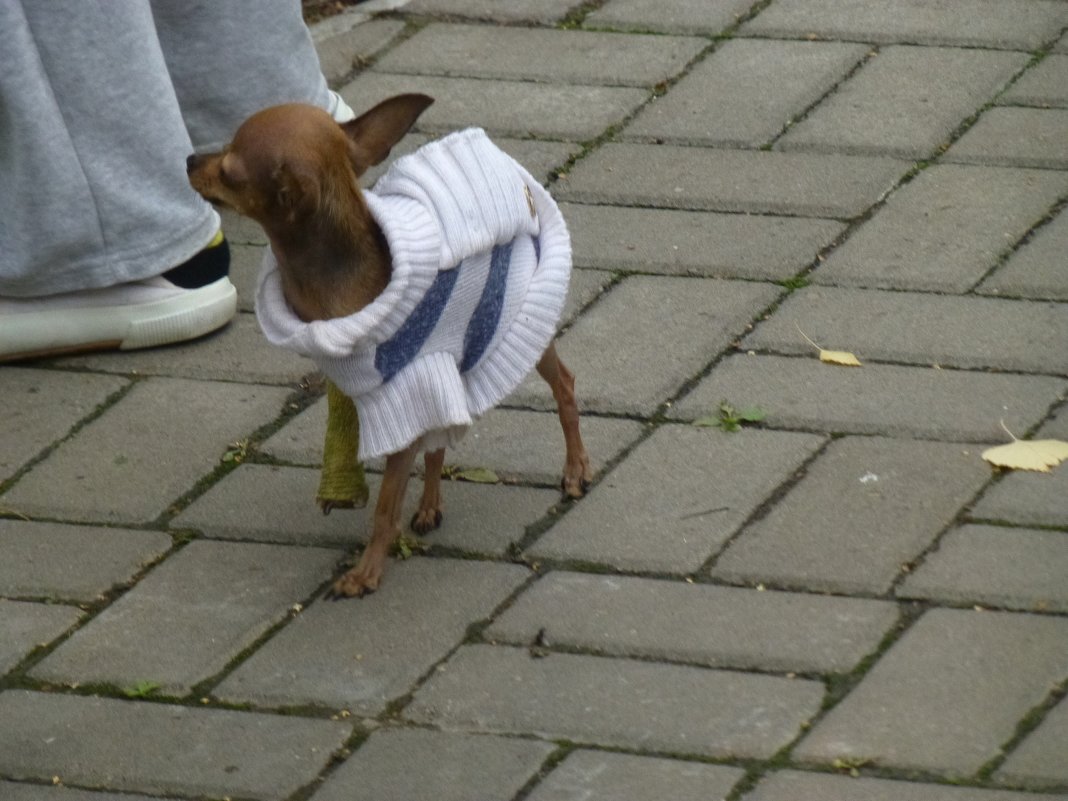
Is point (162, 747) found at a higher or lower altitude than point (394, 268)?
lower

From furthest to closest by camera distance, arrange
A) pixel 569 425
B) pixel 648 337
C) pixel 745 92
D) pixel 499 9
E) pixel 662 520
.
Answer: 1. pixel 499 9
2. pixel 745 92
3. pixel 648 337
4. pixel 569 425
5. pixel 662 520

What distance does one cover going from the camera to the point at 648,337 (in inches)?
165

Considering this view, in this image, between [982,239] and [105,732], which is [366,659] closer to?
[105,732]

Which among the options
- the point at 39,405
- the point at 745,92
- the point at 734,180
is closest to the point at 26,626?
the point at 39,405

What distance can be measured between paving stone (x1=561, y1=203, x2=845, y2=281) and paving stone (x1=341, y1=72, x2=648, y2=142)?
53 centimetres

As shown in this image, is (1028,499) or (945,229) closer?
(1028,499)

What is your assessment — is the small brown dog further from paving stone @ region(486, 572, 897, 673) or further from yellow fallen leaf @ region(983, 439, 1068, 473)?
yellow fallen leaf @ region(983, 439, 1068, 473)

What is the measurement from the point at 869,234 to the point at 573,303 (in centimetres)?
74

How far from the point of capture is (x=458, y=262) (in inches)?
130

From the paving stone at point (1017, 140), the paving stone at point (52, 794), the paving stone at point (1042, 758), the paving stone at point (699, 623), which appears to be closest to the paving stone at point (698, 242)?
the paving stone at point (1017, 140)

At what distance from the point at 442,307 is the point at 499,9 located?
2.84 metres

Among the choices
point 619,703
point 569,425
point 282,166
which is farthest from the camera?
point 569,425

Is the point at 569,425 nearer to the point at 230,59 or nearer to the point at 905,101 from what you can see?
the point at 230,59

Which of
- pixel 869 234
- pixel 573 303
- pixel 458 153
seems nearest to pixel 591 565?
pixel 458 153
